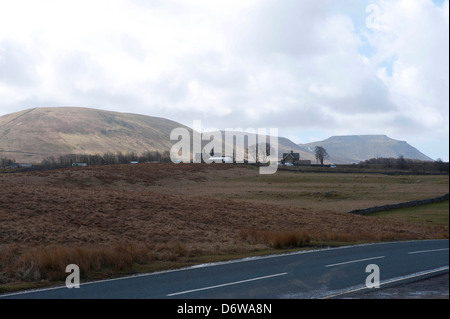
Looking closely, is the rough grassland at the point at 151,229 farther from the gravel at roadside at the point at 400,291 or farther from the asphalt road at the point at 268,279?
the asphalt road at the point at 268,279

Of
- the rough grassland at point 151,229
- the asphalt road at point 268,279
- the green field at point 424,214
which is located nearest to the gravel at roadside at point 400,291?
the asphalt road at point 268,279

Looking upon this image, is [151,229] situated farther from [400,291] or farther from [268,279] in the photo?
[400,291]

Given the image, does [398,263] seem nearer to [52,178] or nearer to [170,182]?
[52,178]

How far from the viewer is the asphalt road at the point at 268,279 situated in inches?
464

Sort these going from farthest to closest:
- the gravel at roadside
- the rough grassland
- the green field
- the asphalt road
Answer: the rough grassland < the asphalt road < the gravel at roadside < the green field

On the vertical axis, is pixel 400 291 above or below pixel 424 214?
below

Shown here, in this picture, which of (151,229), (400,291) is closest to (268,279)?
(400,291)

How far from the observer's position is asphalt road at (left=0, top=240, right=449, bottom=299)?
464 inches

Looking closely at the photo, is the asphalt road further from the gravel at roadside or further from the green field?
the green field

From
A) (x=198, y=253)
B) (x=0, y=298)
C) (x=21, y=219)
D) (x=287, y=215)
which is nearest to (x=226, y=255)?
(x=198, y=253)

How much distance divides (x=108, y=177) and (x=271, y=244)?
5764 cm

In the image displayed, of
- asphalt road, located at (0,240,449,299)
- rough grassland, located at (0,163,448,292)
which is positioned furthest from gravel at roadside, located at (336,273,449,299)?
rough grassland, located at (0,163,448,292)

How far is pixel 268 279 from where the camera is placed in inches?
549

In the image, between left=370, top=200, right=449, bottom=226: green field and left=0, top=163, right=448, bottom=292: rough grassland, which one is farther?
left=0, top=163, right=448, bottom=292: rough grassland
